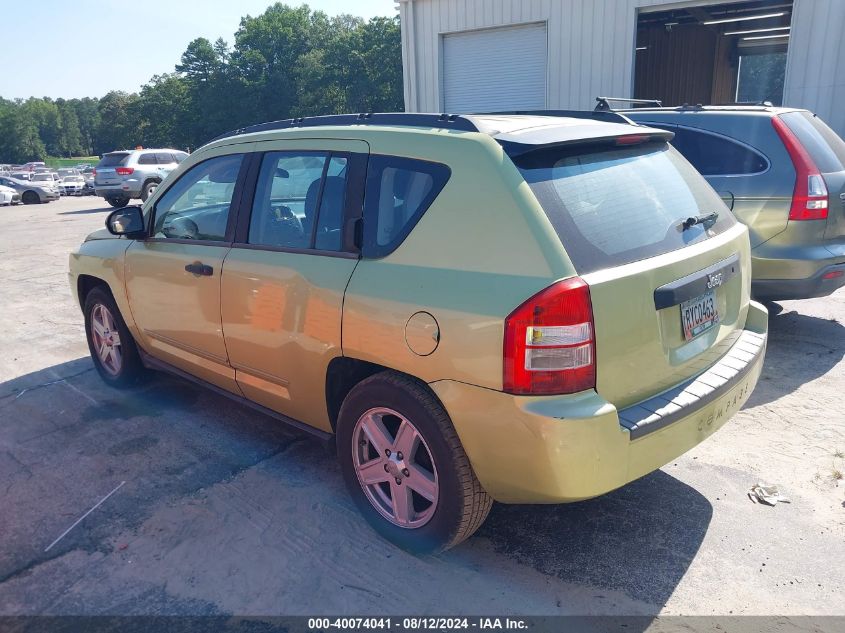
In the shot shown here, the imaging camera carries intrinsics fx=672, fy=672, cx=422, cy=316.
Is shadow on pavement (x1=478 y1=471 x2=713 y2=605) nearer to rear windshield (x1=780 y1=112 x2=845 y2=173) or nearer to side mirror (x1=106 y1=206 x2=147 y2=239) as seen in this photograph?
side mirror (x1=106 y1=206 x2=147 y2=239)

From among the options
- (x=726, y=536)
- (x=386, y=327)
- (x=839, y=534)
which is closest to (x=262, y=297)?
(x=386, y=327)

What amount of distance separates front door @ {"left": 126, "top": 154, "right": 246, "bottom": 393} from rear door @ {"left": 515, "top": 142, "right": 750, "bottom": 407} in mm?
1913

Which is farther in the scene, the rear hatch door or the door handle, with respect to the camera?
the rear hatch door

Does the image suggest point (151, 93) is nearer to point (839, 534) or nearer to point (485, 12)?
point (485, 12)

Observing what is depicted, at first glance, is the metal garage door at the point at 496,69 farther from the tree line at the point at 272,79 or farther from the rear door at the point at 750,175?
the tree line at the point at 272,79

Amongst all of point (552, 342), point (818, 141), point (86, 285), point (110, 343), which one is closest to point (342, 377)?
point (552, 342)

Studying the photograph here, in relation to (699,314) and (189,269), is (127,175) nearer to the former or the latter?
(189,269)

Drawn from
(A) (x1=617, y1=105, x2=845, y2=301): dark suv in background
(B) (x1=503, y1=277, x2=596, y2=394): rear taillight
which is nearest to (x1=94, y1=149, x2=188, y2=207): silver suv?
(A) (x1=617, y1=105, x2=845, y2=301): dark suv in background

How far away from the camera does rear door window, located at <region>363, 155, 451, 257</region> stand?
2.77 metres

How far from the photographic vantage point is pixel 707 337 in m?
2.92

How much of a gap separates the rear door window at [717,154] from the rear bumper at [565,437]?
123 inches

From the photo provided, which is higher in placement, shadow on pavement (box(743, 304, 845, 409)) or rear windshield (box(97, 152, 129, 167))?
rear windshield (box(97, 152, 129, 167))

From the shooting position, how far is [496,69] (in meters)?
13.1

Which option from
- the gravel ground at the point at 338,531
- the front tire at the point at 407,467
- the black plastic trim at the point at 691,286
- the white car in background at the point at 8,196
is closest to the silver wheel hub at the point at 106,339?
the gravel ground at the point at 338,531
